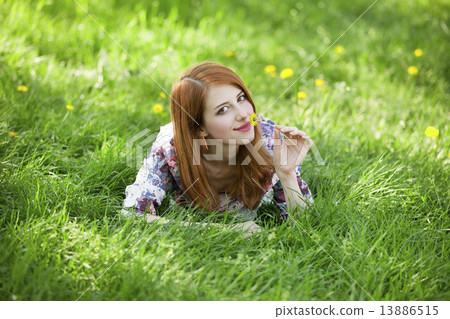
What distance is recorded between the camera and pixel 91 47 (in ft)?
12.3

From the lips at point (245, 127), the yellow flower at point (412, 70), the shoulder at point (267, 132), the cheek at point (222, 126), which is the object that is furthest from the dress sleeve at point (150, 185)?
the yellow flower at point (412, 70)

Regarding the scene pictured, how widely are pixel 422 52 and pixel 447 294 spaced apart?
263cm

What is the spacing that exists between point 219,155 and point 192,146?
0.17m

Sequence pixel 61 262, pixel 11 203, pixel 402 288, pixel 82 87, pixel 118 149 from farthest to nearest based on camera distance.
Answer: pixel 82 87
pixel 118 149
pixel 11 203
pixel 402 288
pixel 61 262

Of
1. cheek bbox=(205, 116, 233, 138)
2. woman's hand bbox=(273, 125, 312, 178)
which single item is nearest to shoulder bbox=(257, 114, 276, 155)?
woman's hand bbox=(273, 125, 312, 178)

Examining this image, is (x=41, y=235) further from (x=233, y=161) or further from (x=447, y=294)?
(x=447, y=294)

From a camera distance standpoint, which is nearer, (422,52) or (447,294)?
(447,294)

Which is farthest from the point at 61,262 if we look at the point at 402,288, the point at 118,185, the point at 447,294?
the point at 447,294

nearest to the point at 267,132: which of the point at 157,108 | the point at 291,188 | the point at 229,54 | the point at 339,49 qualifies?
the point at 291,188

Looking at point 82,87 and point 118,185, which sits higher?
point 82,87

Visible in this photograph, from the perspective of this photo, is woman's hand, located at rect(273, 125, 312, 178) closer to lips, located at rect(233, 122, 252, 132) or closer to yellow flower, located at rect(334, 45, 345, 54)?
lips, located at rect(233, 122, 252, 132)

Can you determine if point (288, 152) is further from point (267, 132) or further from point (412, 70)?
point (412, 70)

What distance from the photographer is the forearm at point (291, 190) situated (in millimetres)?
2277

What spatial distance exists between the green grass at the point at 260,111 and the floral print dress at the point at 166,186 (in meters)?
0.08
